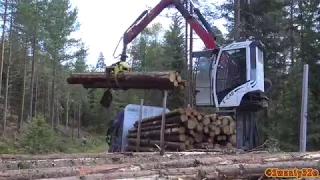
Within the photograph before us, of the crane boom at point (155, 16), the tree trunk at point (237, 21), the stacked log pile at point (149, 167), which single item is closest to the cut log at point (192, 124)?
the crane boom at point (155, 16)

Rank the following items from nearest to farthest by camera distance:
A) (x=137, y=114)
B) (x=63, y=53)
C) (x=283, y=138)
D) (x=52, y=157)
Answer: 1. (x=52, y=157)
2. (x=137, y=114)
3. (x=283, y=138)
4. (x=63, y=53)

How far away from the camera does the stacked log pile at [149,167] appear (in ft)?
14.7

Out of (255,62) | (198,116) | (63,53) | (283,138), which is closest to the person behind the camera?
(255,62)

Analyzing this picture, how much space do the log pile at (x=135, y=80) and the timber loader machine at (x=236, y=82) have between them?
1.17 meters

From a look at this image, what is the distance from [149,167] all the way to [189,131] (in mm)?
5644

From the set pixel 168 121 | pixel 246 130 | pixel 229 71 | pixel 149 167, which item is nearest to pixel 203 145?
pixel 168 121

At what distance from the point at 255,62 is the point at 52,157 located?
5.47 m

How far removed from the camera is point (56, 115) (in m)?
42.4

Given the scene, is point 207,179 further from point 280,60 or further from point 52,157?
point 280,60

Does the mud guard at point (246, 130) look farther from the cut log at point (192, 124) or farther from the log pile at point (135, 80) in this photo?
the log pile at point (135, 80)

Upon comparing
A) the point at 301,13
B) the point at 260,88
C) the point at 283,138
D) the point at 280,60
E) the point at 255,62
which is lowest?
the point at 283,138

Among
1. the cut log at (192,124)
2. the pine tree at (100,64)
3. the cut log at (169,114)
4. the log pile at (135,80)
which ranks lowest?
the cut log at (192,124)

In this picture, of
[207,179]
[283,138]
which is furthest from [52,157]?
[283,138]

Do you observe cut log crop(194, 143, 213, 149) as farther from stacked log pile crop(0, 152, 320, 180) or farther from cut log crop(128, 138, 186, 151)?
stacked log pile crop(0, 152, 320, 180)
